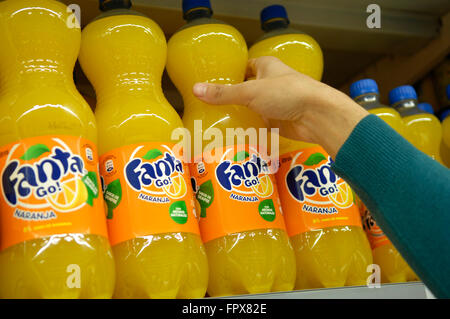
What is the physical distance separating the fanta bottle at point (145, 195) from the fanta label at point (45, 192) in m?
0.07

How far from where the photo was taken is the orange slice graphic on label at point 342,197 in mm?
1165

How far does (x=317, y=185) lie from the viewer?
1165mm

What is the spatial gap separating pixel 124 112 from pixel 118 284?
35 centimetres

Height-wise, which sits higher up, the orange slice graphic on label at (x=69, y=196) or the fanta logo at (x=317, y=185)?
the orange slice graphic on label at (x=69, y=196)

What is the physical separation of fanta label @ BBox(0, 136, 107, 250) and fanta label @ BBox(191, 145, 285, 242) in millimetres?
231

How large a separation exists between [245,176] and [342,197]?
0.26m

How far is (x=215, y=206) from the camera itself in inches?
40.6

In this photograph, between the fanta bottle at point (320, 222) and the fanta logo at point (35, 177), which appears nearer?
the fanta logo at point (35, 177)

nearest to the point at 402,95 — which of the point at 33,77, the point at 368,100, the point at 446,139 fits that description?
the point at 368,100

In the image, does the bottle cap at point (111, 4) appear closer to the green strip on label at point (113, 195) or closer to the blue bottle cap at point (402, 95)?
the green strip on label at point (113, 195)

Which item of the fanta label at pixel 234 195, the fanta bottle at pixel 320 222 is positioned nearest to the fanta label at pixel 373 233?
the fanta bottle at pixel 320 222

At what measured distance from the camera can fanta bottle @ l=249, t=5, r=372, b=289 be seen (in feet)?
3.78

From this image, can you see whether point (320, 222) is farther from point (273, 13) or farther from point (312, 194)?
point (273, 13)
